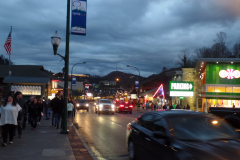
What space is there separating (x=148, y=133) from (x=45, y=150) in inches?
144

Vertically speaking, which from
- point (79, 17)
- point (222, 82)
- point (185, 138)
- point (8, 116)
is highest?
point (79, 17)

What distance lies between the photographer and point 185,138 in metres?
5.12

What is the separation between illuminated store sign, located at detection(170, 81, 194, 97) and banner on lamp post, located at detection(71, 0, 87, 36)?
104 ft

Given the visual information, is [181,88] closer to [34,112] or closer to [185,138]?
[34,112]

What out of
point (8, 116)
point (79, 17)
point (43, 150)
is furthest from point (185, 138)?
point (79, 17)

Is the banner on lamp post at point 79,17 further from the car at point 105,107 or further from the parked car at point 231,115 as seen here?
the car at point 105,107

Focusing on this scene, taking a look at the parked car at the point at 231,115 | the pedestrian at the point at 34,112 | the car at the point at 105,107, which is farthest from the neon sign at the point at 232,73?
the pedestrian at the point at 34,112

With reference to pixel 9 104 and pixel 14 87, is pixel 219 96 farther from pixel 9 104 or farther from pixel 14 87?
pixel 9 104

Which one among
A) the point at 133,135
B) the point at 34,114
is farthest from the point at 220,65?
the point at 133,135

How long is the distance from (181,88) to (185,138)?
37.9 m

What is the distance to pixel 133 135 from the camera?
23.2 ft

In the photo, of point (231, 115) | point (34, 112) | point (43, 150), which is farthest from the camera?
point (34, 112)

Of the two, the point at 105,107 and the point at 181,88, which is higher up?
the point at 181,88

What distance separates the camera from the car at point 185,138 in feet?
14.4
